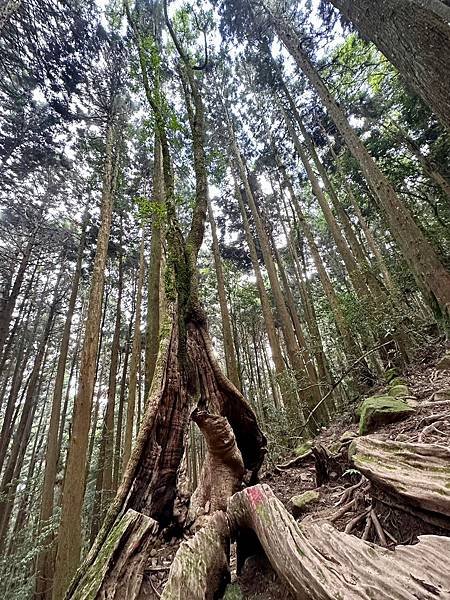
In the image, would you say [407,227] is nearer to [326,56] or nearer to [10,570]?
[326,56]

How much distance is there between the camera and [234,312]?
50.6ft

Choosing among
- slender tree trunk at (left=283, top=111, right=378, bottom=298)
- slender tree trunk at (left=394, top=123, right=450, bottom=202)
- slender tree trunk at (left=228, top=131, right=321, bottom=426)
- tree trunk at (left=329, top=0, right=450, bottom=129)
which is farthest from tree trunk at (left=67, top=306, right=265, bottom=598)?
slender tree trunk at (left=394, top=123, right=450, bottom=202)

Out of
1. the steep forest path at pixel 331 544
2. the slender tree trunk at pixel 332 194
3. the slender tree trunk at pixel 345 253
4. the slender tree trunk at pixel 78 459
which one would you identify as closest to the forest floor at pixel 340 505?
the steep forest path at pixel 331 544

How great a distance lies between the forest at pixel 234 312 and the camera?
1.61 metres

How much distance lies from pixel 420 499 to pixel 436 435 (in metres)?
1.24

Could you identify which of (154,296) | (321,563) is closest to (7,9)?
(154,296)

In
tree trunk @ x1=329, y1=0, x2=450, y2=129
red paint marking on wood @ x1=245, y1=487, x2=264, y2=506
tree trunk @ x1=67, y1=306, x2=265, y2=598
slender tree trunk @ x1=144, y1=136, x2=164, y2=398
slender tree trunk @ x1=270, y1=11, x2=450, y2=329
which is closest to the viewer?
red paint marking on wood @ x1=245, y1=487, x2=264, y2=506

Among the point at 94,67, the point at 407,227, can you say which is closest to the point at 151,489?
the point at 407,227

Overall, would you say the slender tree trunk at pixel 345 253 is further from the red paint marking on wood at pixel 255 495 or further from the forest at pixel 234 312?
the red paint marking on wood at pixel 255 495

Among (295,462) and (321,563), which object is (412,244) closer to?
(295,462)

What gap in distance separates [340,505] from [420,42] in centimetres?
375

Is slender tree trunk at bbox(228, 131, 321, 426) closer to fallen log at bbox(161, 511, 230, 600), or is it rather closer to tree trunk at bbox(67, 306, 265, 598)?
tree trunk at bbox(67, 306, 265, 598)

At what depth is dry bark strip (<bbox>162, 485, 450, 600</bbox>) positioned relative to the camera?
38.3 inches

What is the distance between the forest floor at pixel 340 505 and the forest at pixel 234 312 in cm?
2
